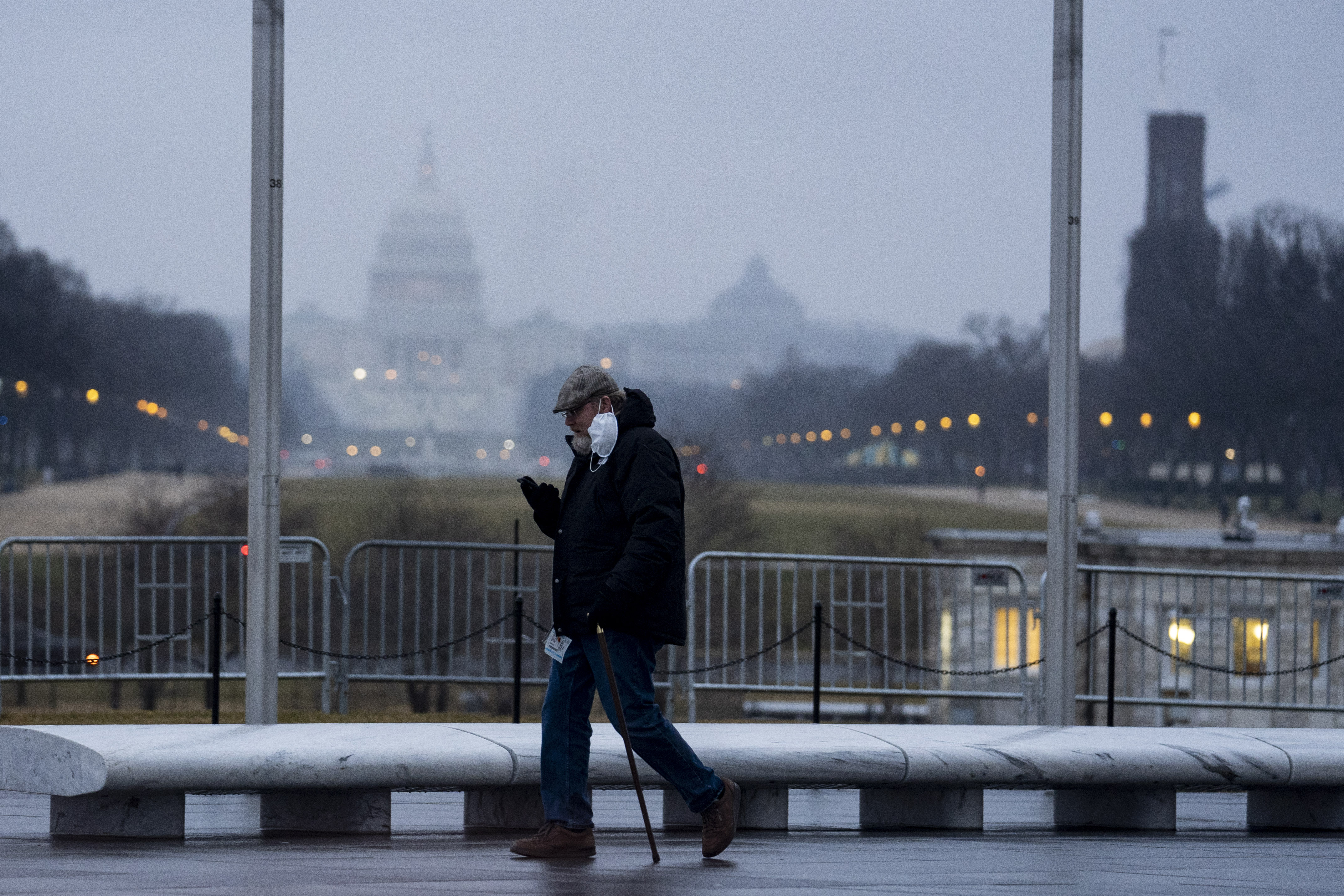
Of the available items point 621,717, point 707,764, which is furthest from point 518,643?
point 621,717

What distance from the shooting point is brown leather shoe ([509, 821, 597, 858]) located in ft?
20.2

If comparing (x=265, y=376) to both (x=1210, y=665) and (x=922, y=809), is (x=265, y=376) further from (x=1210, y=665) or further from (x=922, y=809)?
(x=1210, y=665)

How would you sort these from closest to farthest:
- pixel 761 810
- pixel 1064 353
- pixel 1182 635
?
pixel 761 810
pixel 1064 353
pixel 1182 635

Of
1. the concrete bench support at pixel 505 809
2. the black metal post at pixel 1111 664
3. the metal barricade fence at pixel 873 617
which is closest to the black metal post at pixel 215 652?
the metal barricade fence at pixel 873 617

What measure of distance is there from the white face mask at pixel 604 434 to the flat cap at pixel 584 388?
0.09 metres

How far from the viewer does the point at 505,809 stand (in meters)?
7.09

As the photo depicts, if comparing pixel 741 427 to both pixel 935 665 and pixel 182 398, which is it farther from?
pixel 935 665

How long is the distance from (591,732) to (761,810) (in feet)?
4.02

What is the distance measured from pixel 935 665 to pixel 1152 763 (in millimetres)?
18000

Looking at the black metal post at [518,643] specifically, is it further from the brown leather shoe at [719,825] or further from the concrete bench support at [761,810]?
the brown leather shoe at [719,825]

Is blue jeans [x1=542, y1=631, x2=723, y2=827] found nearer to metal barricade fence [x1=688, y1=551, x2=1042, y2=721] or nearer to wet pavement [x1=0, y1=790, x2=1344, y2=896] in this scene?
wet pavement [x1=0, y1=790, x2=1344, y2=896]

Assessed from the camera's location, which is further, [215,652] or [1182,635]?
[1182,635]

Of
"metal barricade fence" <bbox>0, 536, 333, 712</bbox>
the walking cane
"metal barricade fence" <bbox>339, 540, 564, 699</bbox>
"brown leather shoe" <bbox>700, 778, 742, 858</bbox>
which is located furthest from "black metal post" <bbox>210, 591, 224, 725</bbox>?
"brown leather shoe" <bbox>700, 778, 742, 858</bbox>

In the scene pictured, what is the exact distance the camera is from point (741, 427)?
12525cm
